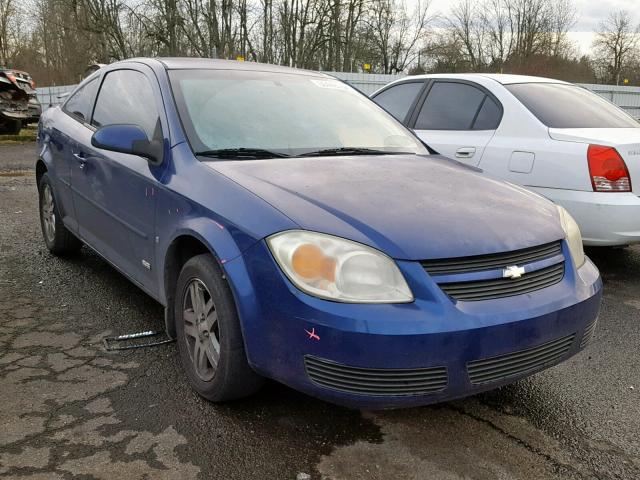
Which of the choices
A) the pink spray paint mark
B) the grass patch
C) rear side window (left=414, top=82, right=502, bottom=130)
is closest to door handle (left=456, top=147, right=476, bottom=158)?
rear side window (left=414, top=82, right=502, bottom=130)

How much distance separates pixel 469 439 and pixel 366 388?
24.8 inches

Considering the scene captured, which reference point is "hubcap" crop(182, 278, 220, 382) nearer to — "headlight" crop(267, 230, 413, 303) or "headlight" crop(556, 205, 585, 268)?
"headlight" crop(267, 230, 413, 303)

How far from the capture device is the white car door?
4.95 metres

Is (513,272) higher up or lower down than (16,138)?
higher up

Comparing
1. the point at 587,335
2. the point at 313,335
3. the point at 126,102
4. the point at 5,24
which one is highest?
the point at 5,24

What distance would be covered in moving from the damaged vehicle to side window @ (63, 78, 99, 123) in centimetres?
1114

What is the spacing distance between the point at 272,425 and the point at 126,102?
86.3 inches

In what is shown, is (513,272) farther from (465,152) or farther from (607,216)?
(465,152)

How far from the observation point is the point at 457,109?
5320 mm

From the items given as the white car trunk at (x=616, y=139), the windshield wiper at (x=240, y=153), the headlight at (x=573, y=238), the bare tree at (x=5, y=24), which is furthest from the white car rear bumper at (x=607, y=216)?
the bare tree at (x=5, y=24)

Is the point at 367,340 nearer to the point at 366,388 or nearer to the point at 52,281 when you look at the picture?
the point at 366,388

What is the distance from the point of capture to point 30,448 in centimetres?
225

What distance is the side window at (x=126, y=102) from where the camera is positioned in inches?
127

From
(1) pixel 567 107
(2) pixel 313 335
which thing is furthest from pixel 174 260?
(1) pixel 567 107
